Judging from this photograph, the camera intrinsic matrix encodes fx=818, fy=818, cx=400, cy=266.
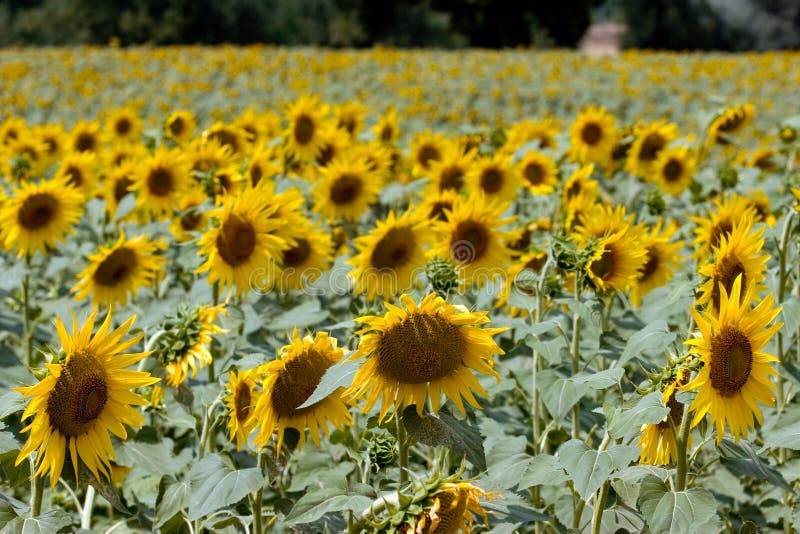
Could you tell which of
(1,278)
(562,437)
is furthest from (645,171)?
(1,278)

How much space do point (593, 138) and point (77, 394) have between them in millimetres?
3335

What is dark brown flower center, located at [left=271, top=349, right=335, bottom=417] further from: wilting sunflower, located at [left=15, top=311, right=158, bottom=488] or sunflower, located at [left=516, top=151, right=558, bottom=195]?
sunflower, located at [left=516, top=151, right=558, bottom=195]

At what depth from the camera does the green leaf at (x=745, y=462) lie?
5.71 feet

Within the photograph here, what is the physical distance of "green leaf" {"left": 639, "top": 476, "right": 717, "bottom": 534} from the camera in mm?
1630

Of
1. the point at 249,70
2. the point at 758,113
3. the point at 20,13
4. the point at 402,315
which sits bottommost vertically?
the point at 20,13

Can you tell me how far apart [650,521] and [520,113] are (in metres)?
9.54

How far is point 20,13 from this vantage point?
3750 centimetres

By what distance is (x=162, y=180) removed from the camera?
367cm

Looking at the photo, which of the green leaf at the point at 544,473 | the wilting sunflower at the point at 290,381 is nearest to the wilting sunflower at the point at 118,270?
the wilting sunflower at the point at 290,381

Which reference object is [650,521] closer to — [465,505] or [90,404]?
[465,505]

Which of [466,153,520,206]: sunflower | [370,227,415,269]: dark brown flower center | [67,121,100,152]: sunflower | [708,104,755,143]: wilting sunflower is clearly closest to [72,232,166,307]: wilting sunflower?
[370,227,415,269]: dark brown flower center

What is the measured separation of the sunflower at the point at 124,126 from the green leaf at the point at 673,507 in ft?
14.0

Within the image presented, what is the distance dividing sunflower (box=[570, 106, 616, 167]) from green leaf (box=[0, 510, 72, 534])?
3266mm

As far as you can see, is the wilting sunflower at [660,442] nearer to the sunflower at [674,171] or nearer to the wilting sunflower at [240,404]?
the wilting sunflower at [240,404]
